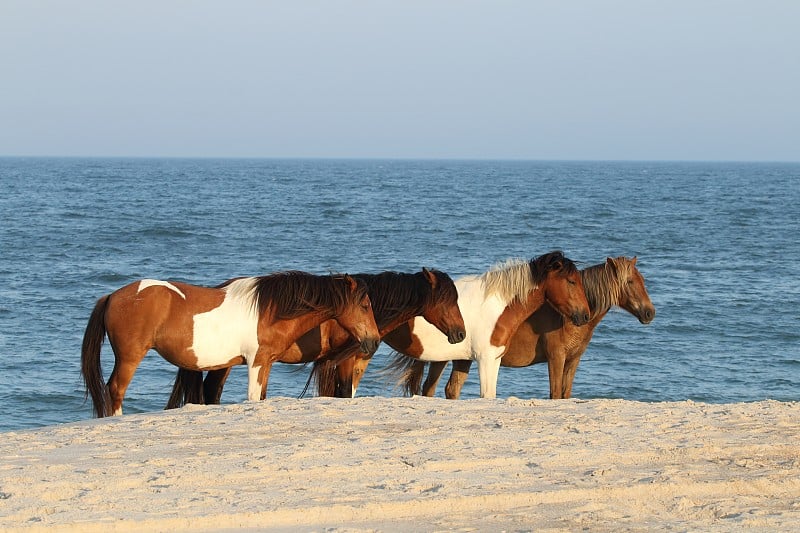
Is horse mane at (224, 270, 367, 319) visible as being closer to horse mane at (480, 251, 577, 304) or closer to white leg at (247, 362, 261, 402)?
white leg at (247, 362, 261, 402)

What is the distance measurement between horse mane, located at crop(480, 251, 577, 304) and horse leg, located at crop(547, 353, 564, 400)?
73cm

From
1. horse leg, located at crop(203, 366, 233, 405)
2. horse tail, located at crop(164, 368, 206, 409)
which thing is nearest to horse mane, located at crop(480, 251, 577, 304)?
horse leg, located at crop(203, 366, 233, 405)

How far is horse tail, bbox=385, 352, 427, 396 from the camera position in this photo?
10.0m

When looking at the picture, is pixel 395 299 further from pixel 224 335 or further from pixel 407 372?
pixel 224 335

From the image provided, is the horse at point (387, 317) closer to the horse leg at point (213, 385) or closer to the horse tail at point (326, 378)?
the horse tail at point (326, 378)

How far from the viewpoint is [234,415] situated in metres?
7.83

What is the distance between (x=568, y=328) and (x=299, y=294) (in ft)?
8.71

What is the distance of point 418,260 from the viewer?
2862 centimetres

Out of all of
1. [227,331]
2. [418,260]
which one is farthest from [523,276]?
[418,260]

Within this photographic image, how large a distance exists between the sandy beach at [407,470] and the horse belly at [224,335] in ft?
2.03

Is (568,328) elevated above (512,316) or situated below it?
below

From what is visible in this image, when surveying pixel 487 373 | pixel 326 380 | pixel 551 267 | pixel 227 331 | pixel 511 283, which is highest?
pixel 551 267

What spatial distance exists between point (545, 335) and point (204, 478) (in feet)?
15.3

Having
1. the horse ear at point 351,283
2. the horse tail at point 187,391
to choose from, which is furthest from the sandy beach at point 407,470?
the horse ear at point 351,283
